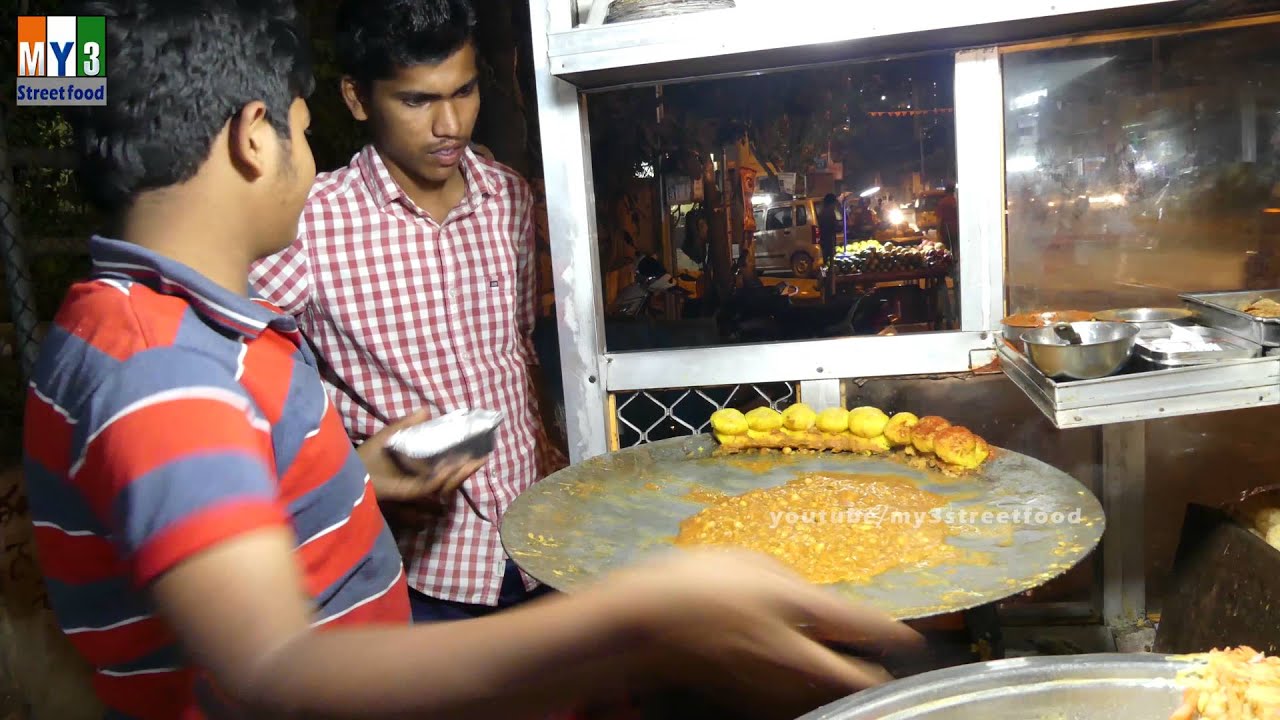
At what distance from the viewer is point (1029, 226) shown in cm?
249

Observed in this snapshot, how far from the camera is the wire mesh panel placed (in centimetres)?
269

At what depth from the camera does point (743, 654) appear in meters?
0.90

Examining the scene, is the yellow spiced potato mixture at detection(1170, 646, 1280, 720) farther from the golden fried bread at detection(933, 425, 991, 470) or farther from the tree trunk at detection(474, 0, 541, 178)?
the tree trunk at detection(474, 0, 541, 178)

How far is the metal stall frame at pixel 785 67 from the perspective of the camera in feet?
7.34

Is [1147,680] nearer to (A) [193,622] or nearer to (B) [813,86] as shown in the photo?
(A) [193,622]

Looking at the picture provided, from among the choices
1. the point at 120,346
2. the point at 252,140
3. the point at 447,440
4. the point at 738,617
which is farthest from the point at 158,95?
the point at 738,617

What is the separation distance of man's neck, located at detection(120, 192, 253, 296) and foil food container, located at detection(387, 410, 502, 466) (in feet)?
2.02

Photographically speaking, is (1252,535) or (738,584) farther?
(1252,535)

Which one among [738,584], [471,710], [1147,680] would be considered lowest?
[1147,680]

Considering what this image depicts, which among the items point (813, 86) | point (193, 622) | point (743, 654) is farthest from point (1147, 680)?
point (813, 86)

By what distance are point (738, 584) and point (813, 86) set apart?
212cm

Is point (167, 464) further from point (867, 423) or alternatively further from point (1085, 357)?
point (867, 423)

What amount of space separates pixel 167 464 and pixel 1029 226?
92.1 inches

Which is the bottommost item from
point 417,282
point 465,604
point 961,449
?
point 465,604
